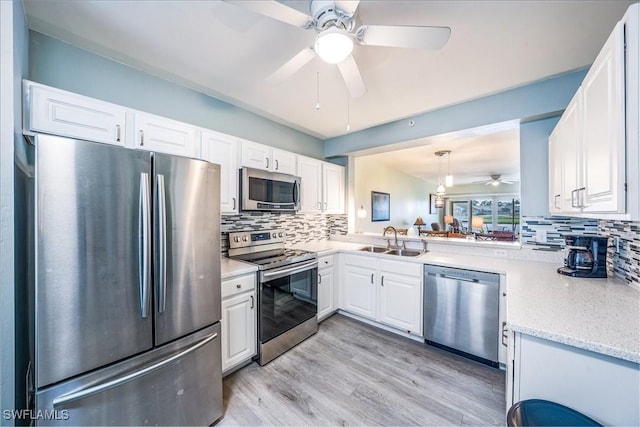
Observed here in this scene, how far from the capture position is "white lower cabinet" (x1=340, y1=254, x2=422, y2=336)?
2512mm

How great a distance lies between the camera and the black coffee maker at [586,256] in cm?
169

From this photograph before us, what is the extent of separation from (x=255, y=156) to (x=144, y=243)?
4.87 ft

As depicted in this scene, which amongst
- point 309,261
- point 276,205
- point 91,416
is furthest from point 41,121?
point 309,261

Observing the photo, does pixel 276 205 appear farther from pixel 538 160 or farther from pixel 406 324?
pixel 538 160

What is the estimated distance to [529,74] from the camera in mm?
2000

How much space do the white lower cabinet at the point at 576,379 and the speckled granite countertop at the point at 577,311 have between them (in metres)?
0.07

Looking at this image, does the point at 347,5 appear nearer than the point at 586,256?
Yes

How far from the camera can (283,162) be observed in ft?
9.18

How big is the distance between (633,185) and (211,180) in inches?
76.7

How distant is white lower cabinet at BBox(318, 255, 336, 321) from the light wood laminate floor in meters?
0.43

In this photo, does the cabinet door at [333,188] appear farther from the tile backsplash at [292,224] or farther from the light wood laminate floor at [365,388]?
the light wood laminate floor at [365,388]

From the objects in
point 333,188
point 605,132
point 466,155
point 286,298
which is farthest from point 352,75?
point 466,155

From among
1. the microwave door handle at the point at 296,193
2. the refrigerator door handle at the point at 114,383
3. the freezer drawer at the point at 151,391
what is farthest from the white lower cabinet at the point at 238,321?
the microwave door handle at the point at 296,193

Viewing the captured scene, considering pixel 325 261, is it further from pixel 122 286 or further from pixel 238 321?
pixel 122 286
